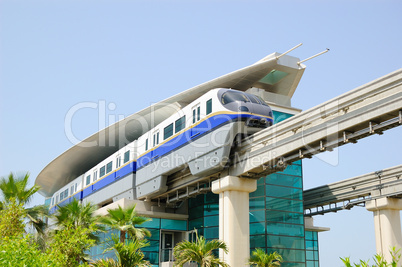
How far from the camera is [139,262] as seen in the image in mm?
16125

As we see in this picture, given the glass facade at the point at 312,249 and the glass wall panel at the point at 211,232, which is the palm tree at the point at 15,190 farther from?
the glass facade at the point at 312,249

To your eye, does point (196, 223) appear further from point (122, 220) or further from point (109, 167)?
point (109, 167)

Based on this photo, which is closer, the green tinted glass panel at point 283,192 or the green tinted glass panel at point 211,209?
the green tinted glass panel at point 283,192

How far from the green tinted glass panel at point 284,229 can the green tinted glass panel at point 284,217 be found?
23 cm

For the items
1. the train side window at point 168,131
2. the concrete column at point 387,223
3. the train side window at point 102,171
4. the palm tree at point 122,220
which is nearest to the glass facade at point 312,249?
the concrete column at point 387,223

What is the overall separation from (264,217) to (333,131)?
925cm

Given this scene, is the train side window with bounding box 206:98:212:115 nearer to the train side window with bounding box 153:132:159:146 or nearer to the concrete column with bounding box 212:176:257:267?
the concrete column with bounding box 212:176:257:267

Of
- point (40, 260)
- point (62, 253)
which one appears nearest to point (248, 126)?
point (62, 253)

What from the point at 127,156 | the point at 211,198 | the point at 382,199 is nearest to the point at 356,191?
the point at 382,199

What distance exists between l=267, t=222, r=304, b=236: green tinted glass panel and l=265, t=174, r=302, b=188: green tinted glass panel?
2.36m

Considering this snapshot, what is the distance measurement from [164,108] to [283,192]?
13221mm

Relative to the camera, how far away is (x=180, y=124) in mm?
25266

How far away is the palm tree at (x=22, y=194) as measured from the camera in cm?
2219

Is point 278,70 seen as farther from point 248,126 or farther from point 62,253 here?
point 62,253
